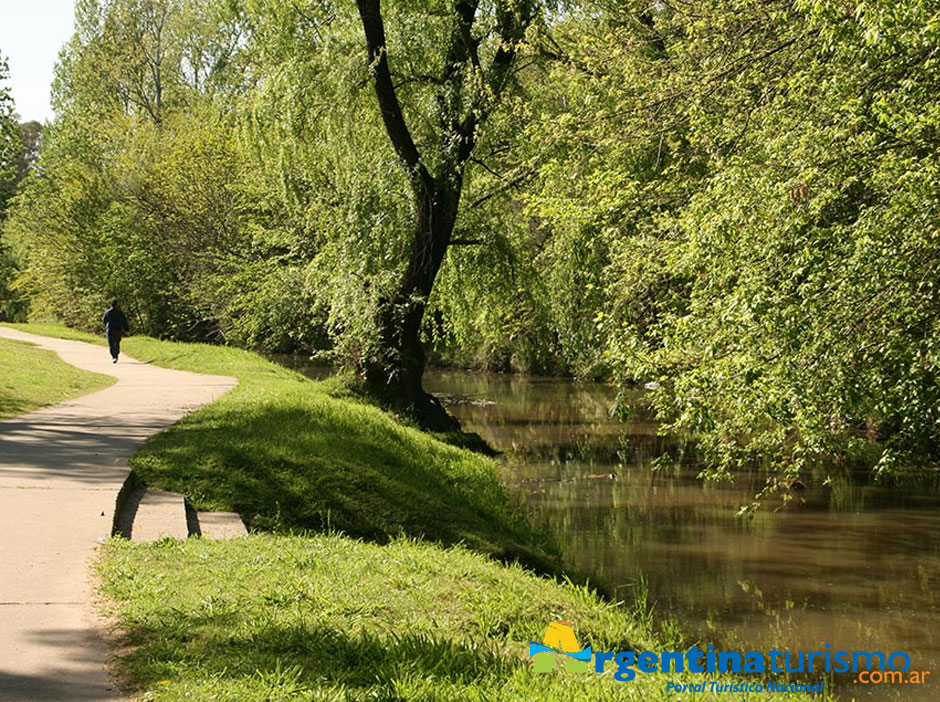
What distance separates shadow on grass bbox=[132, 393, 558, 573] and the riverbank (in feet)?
0.10

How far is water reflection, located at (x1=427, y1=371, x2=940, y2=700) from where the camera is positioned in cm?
996

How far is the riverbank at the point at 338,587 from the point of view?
18.1 ft

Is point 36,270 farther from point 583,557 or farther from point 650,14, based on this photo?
point 583,557

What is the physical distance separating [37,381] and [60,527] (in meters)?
12.8

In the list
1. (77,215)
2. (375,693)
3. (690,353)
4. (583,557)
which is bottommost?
(583,557)

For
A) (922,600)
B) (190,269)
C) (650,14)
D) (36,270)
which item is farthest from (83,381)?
(36,270)

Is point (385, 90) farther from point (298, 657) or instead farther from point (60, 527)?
point (298, 657)

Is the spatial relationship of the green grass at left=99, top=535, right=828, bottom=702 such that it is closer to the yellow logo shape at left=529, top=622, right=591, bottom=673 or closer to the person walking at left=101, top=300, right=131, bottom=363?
the yellow logo shape at left=529, top=622, right=591, bottom=673

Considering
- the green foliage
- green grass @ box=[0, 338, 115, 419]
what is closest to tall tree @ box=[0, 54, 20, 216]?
green grass @ box=[0, 338, 115, 419]

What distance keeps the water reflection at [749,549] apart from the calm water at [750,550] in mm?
22

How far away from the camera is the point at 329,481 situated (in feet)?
38.2

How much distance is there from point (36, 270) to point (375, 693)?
155 ft

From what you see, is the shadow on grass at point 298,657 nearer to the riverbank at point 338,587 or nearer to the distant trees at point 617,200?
the riverbank at point 338,587

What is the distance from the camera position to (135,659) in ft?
18.0
